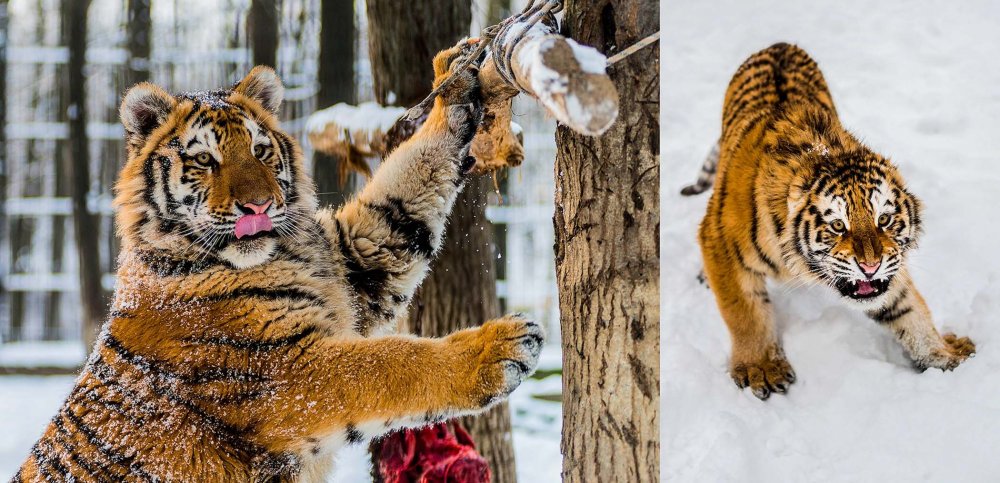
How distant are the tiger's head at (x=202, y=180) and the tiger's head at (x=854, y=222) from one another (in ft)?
5.08

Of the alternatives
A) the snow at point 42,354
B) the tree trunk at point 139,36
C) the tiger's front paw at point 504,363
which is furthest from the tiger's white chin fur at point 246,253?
the snow at point 42,354

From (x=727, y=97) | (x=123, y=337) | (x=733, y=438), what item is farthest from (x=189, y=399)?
(x=727, y=97)

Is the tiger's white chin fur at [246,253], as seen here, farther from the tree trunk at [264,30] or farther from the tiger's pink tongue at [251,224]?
the tree trunk at [264,30]

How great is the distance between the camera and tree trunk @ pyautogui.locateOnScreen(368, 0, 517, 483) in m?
2.47

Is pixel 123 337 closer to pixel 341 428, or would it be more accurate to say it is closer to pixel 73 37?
pixel 341 428

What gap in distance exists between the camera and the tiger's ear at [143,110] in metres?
1.54

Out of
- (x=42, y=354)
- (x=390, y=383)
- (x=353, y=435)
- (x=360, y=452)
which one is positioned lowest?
(x=42, y=354)

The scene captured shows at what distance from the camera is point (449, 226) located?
256 cm

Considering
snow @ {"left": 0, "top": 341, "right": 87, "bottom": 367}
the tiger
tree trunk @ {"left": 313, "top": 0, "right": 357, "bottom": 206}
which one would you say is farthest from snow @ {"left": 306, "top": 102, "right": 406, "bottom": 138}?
snow @ {"left": 0, "top": 341, "right": 87, "bottom": 367}

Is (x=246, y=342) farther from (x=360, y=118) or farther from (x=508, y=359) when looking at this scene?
(x=360, y=118)

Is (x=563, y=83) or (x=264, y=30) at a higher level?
(x=264, y=30)

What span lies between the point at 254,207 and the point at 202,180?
13 centimetres

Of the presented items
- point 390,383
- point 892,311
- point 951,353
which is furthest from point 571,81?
point 951,353

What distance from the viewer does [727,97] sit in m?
3.25
